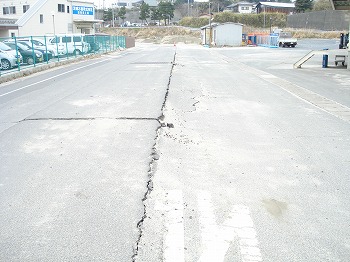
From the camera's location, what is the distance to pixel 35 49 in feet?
74.1

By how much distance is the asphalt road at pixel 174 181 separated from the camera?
360 centimetres

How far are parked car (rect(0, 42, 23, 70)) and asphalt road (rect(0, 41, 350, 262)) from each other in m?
8.99

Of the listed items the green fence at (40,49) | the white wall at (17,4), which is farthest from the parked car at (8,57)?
the white wall at (17,4)

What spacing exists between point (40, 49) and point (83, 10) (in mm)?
37767

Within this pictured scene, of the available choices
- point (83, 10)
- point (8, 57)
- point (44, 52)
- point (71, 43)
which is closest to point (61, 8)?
point (83, 10)

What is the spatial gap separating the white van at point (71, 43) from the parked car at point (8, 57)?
686 centimetres

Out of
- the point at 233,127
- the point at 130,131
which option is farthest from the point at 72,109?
the point at 233,127

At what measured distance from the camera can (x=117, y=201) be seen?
14.9ft

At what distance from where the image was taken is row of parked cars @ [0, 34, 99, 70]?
62.4 feet

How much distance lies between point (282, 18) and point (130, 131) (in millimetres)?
109782

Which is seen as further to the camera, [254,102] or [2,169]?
[254,102]

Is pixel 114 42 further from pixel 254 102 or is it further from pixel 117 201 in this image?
pixel 117 201

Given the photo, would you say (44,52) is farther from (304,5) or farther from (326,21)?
(304,5)

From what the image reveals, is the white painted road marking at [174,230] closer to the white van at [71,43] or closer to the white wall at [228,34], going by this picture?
the white van at [71,43]
